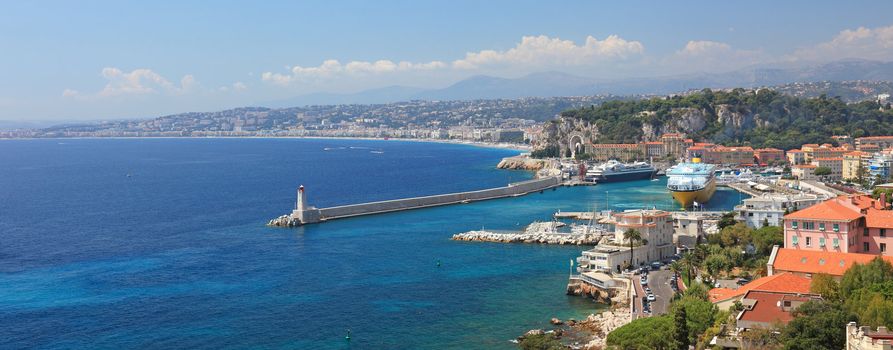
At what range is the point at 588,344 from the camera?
23.1 m

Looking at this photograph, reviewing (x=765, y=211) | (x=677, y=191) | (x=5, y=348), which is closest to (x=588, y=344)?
(x=5, y=348)

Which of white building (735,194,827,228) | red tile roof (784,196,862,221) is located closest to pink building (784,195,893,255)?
red tile roof (784,196,862,221)

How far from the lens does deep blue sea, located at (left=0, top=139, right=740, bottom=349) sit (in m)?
25.7

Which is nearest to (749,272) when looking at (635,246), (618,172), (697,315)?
(635,246)

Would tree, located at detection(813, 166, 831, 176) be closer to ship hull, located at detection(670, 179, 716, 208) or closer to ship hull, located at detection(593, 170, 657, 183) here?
ship hull, located at detection(593, 170, 657, 183)

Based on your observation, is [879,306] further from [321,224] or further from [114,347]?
[321,224]

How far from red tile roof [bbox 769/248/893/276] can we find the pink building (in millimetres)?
2950

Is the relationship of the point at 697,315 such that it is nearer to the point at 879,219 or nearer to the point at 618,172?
the point at 879,219

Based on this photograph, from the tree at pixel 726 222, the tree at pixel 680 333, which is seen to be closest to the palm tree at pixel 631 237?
the tree at pixel 726 222

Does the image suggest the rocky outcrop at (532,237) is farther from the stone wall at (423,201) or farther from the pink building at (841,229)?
the pink building at (841,229)

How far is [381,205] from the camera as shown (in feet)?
176

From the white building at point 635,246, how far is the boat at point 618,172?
40.9m

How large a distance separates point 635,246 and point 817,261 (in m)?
9.81

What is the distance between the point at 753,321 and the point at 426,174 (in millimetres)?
68458
